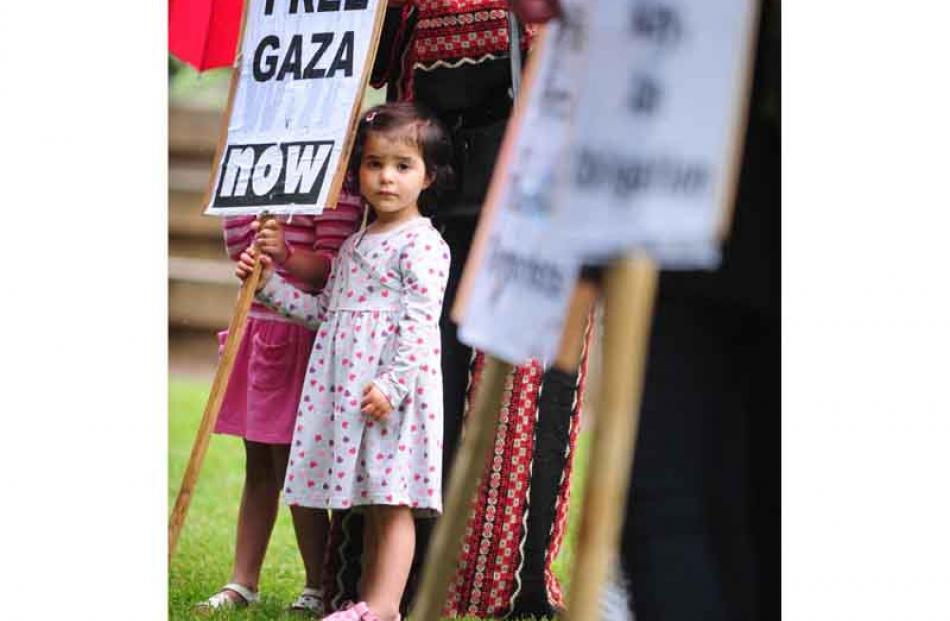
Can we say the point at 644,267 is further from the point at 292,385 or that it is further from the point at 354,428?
the point at 292,385

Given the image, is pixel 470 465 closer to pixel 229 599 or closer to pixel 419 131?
pixel 419 131

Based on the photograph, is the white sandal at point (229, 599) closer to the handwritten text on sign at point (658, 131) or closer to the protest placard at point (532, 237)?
the protest placard at point (532, 237)

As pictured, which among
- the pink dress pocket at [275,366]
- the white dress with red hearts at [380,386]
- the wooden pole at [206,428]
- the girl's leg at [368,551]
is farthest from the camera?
the pink dress pocket at [275,366]

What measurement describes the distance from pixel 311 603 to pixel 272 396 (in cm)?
36

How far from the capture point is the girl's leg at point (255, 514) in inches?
124

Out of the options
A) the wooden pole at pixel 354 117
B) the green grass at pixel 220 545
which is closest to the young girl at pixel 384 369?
the wooden pole at pixel 354 117

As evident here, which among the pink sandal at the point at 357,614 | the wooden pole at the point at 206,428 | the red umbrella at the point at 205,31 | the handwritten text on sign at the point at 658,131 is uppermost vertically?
the red umbrella at the point at 205,31

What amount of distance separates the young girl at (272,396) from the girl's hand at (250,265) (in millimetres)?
45

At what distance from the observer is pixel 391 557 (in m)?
2.87

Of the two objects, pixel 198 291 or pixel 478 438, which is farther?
pixel 198 291

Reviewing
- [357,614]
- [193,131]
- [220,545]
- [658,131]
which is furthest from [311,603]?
[658,131]

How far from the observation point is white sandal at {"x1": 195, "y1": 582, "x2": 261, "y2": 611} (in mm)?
3047

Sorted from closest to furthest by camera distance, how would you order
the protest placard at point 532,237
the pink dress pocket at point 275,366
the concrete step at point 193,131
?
the protest placard at point 532,237
the pink dress pocket at point 275,366
the concrete step at point 193,131
